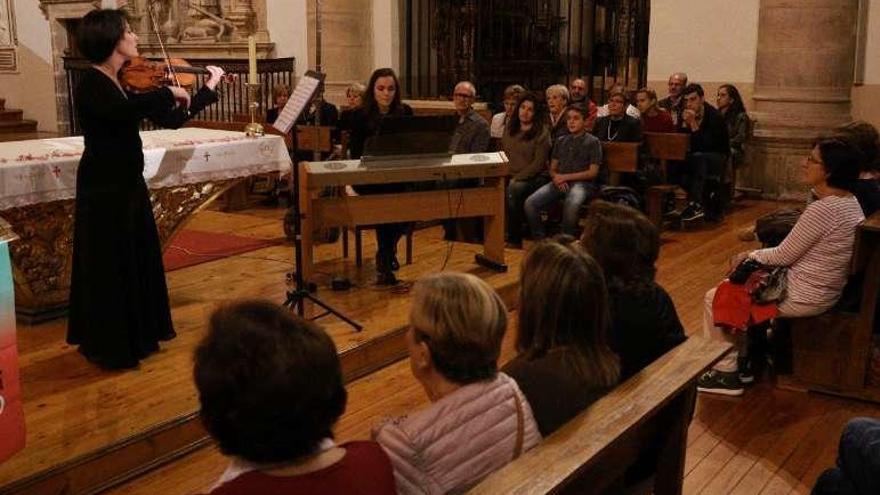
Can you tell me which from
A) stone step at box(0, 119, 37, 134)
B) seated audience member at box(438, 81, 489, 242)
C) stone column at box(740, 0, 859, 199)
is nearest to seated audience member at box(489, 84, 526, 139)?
seated audience member at box(438, 81, 489, 242)

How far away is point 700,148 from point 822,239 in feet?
13.2

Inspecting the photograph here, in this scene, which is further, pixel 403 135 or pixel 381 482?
pixel 403 135

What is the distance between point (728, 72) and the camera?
9.23m

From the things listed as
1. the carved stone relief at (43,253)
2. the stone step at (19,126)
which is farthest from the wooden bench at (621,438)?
the stone step at (19,126)

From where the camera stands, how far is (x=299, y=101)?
3.91 m

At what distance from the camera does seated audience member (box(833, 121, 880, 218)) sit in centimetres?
421

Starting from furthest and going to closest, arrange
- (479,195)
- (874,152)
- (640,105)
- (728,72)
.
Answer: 1. (728,72)
2. (640,105)
3. (479,195)
4. (874,152)

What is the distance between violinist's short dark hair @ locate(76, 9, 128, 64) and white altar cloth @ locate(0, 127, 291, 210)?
781 millimetres

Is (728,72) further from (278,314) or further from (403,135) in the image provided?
(278,314)

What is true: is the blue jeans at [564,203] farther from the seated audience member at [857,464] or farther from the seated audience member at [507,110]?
the seated audience member at [857,464]

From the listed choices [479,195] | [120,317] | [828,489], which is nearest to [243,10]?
[479,195]

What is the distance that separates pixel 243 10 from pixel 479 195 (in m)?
7.47

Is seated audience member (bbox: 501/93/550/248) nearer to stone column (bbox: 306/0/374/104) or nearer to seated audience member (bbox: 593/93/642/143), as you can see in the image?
seated audience member (bbox: 593/93/642/143)

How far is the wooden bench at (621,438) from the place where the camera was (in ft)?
5.73
